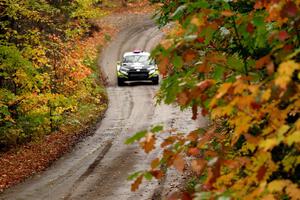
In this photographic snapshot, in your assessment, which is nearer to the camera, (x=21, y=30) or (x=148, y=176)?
(x=148, y=176)

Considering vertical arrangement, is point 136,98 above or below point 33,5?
below

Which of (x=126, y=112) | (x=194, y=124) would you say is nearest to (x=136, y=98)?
(x=126, y=112)

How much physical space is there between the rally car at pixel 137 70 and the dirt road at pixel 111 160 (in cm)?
67

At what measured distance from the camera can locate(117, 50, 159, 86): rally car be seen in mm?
30188

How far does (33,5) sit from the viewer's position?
15570mm

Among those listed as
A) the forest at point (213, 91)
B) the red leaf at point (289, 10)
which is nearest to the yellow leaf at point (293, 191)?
the forest at point (213, 91)

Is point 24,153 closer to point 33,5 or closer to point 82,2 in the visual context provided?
point 33,5

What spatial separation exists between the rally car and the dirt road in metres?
0.67

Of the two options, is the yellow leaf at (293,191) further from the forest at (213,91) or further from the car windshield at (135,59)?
the car windshield at (135,59)

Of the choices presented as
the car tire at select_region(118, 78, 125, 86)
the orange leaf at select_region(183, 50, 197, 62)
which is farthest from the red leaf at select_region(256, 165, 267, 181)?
the car tire at select_region(118, 78, 125, 86)

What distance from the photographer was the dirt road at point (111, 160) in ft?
41.2

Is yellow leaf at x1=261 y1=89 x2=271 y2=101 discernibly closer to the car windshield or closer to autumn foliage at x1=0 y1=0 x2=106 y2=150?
autumn foliage at x1=0 y1=0 x2=106 y2=150

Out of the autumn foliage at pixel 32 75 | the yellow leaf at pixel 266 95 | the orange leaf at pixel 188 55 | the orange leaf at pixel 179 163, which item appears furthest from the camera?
the autumn foliage at pixel 32 75

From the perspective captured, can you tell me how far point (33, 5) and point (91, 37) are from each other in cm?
2590
